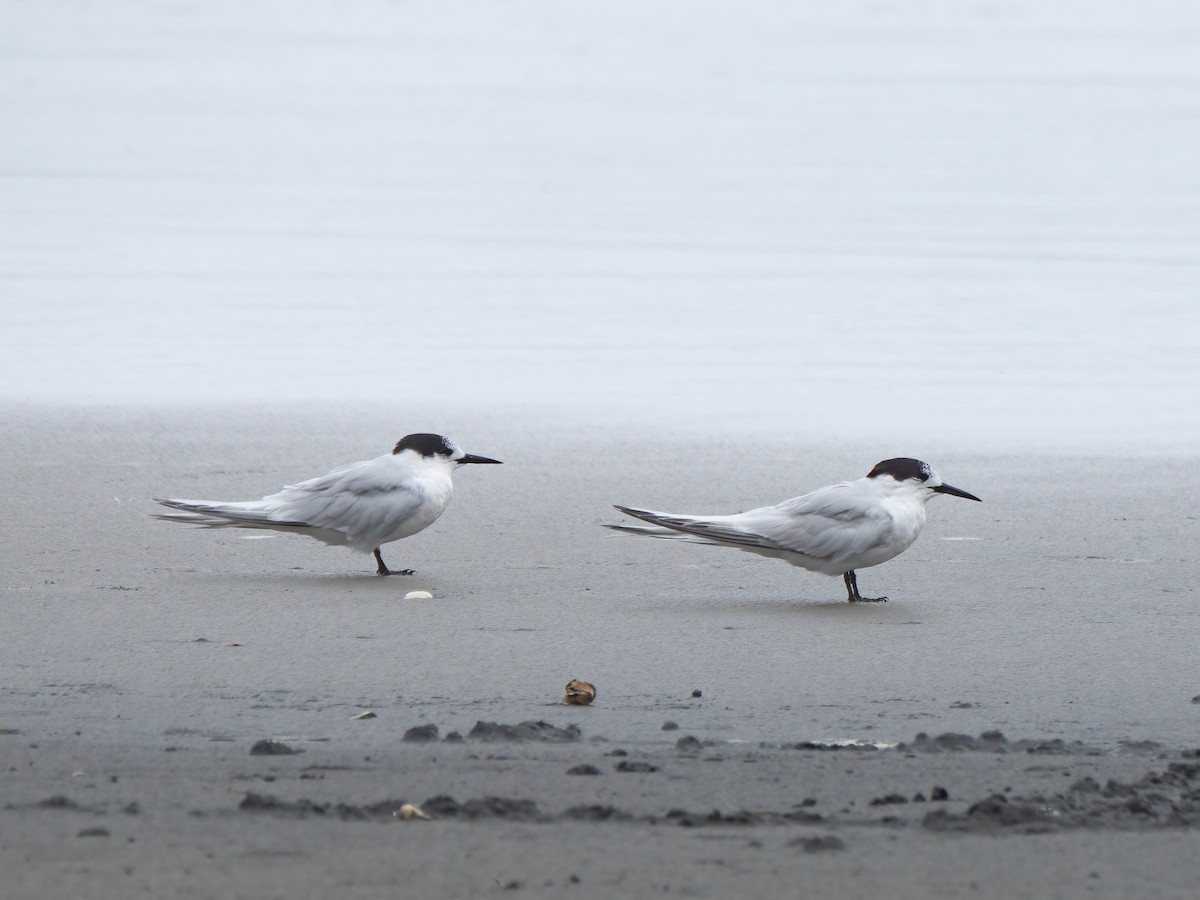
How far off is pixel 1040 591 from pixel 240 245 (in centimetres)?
834

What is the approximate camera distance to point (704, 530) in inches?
209

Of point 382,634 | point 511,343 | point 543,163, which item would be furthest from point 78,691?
point 543,163

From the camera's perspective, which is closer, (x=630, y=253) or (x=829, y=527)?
(x=829, y=527)

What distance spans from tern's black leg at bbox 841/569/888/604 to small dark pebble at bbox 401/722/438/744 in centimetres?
194

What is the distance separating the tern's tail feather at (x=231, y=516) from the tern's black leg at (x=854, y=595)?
5.05 feet

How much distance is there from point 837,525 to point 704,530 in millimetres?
365

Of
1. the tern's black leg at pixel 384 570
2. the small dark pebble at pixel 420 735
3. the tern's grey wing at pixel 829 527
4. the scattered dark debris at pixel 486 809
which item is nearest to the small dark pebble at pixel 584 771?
the scattered dark debris at pixel 486 809

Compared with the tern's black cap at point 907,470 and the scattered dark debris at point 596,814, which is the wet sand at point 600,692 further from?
the tern's black cap at point 907,470

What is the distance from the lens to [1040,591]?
5.12 m

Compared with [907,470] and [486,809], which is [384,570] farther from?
[486,809]

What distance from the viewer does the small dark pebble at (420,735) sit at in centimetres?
343

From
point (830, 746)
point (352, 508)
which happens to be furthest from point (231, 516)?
point (830, 746)

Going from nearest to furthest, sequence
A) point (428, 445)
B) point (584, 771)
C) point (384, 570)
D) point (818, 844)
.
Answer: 1. point (818, 844)
2. point (584, 771)
3. point (384, 570)
4. point (428, 445)

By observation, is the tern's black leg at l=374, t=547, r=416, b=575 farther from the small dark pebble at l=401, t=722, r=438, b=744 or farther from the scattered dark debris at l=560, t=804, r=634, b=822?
the scattered dark debris at l=560, t=804, r=634, b=822
